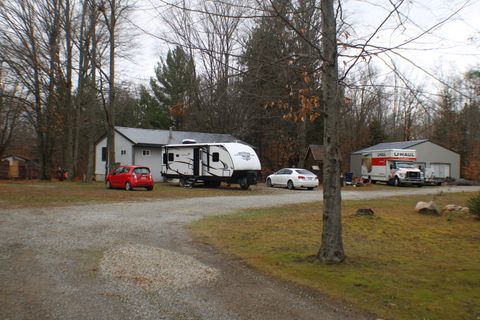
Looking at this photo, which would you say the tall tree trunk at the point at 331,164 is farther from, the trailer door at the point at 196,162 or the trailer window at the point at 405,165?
the trailer window at the point at 405,165

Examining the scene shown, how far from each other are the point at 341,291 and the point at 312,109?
259cm

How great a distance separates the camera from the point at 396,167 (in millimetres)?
37438

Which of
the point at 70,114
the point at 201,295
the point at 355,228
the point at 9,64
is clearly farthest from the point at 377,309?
the point at 70,114

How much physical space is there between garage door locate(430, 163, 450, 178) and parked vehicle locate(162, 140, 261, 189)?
78.0ft

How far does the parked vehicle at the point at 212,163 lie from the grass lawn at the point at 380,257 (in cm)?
1362

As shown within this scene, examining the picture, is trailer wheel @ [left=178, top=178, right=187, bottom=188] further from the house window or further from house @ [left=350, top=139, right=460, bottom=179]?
house @ [left=350, top=139, right=460, bottom=179]

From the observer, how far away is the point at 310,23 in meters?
6.84

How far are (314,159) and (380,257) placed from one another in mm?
33055

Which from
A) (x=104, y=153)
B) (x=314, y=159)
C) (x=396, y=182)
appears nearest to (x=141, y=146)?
(x=104, y=153)

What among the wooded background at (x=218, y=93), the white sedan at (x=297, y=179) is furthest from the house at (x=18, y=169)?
the white sedan at (x=297, y=179)

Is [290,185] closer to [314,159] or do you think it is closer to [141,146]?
[314,159]

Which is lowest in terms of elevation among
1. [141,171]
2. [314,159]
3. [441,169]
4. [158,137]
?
[141,171]

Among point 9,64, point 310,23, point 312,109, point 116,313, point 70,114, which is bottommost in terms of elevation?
point 116,313

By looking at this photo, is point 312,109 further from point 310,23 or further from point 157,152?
point 157,152
